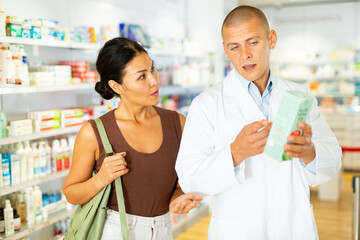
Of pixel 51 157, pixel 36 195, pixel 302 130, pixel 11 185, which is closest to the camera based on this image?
pixel 302 130

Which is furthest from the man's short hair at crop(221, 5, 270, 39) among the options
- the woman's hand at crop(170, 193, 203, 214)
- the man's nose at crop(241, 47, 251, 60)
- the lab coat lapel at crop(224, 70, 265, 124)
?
the woman's hand at crop(170, 193, 203, 214)

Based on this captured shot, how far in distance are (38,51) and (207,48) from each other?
293cm

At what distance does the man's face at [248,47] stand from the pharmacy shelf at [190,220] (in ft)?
11.1

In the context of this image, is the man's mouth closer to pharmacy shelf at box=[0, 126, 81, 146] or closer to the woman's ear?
the woman's ear

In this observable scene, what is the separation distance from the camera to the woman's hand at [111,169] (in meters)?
1.85

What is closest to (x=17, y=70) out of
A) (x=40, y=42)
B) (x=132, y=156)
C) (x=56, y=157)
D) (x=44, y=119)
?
(x=40, y=42)

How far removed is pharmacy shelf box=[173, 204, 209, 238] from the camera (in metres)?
4.85

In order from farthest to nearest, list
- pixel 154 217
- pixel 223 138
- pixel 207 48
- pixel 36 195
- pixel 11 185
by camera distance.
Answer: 1. pixel 207 48
2. pixel 36 195
3. pixel 11 185
4. pixel 154 217
5. pixel 223 138

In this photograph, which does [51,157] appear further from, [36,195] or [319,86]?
[319,86]

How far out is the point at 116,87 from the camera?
2109 millimetres

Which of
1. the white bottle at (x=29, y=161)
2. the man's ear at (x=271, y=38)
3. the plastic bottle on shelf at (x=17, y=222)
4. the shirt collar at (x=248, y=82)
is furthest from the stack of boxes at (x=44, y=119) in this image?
the man's ear at (x=271, y=38)

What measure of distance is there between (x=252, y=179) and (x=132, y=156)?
24.1 inches

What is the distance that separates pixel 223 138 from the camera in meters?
1.72

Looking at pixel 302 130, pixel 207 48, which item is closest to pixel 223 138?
pixel 302 130
